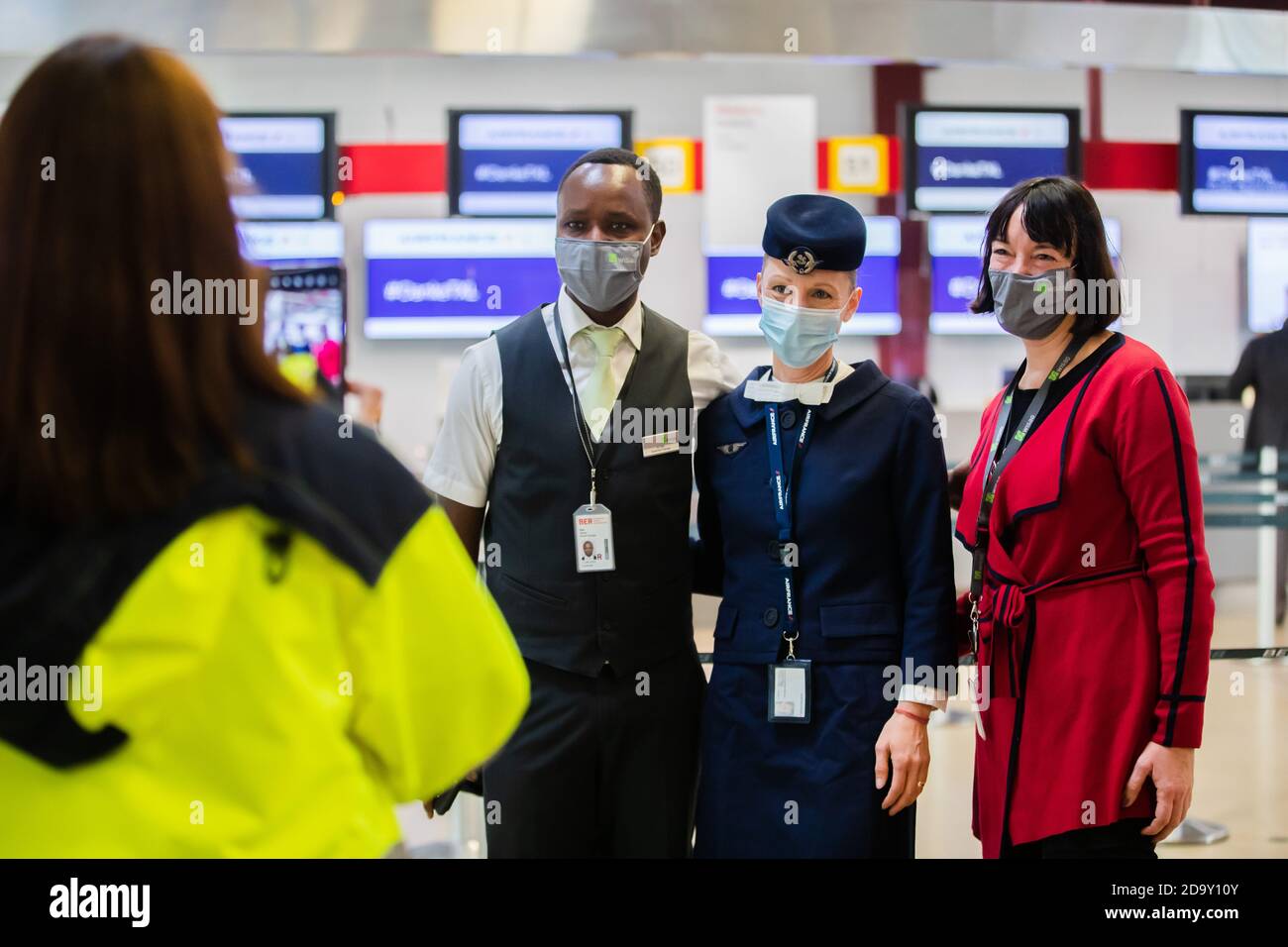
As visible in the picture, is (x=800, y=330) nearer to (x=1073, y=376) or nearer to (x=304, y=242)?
(x=1073, y=376)

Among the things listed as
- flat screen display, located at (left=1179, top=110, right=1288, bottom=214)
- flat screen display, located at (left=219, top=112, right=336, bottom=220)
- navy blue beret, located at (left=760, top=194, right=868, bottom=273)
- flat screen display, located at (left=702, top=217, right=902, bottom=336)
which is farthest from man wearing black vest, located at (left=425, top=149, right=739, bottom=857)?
flat screen display, located at (left=702, top=217, right=902, bottom=336)

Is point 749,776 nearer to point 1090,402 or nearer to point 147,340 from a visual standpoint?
point 1090,402

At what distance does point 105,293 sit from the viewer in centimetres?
102

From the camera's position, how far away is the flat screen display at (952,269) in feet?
25.1

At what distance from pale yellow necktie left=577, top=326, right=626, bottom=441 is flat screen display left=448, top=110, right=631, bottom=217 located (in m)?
3.95

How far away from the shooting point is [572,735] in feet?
6.64

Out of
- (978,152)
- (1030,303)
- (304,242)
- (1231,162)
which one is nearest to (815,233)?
(1030,303)

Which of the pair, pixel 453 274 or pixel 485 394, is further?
pixel 453 274

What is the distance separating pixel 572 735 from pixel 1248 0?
26.7 ft

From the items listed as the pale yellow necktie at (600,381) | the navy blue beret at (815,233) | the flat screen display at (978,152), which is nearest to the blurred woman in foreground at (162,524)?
the pale yellow necktie at (600,381)

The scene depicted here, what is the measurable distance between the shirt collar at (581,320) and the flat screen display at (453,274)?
482 cm

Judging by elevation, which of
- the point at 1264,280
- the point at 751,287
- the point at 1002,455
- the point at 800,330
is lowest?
the point at 1002,455

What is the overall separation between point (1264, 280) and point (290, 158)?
6794 mm

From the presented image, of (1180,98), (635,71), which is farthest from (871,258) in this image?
(1180,98)
